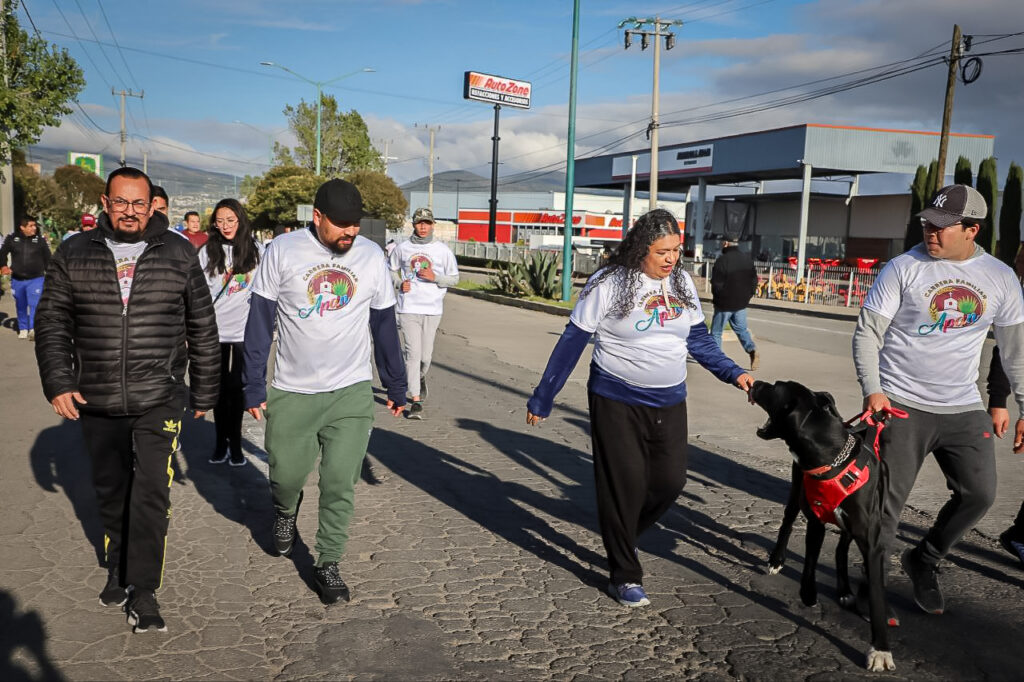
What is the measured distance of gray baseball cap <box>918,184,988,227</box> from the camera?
12.9ft

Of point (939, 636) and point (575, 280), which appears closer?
point (939, 636)

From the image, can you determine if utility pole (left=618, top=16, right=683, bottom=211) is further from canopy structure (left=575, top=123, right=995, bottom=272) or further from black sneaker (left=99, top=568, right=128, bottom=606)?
black sneaker (left=99, top=568, right=128, bottom=606)

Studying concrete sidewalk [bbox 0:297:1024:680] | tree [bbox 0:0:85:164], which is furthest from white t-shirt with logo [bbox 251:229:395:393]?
tree [bbox 0:0:85:164]

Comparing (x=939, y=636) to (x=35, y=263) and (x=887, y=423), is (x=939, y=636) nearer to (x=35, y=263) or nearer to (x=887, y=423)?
(x=887, y=423)

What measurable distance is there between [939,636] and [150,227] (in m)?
3.75

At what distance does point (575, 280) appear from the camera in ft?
135

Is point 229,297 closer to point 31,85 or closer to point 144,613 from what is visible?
point 144,613

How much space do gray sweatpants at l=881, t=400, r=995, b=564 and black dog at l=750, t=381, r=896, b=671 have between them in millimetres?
276

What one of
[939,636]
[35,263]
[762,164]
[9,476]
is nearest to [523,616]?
[939,636]

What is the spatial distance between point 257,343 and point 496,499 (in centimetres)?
220

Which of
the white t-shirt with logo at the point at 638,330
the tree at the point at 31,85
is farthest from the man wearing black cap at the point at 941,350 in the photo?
the tree at the point at 31,85

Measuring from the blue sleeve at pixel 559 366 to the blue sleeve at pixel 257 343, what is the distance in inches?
50.7

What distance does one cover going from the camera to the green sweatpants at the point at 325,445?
4.29 meters

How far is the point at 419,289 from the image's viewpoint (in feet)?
28.2
